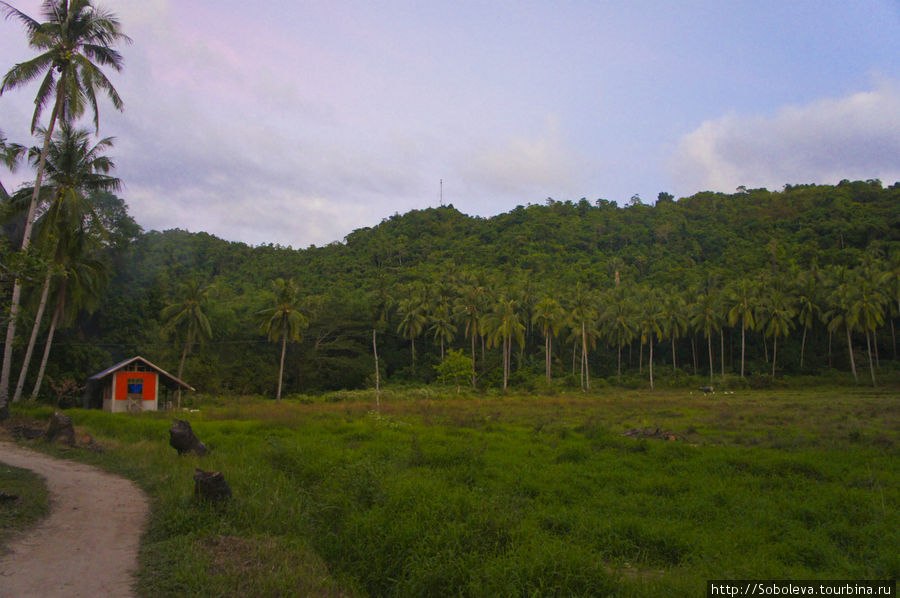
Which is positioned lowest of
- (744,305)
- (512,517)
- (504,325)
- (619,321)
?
(512,517)

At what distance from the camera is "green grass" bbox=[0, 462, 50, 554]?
7.26 metres

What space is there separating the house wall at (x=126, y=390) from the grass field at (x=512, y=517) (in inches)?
641

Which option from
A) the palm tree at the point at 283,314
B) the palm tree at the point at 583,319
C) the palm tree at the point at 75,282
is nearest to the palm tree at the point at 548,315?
the palm tree at the point at 583,319

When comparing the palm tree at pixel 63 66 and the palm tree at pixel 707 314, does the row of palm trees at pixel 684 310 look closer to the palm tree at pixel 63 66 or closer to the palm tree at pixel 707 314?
the palm tree at pixel 707 314

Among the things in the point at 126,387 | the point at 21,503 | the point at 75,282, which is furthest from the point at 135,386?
the point at 21,503

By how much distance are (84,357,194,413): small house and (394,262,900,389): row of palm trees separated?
30298mm

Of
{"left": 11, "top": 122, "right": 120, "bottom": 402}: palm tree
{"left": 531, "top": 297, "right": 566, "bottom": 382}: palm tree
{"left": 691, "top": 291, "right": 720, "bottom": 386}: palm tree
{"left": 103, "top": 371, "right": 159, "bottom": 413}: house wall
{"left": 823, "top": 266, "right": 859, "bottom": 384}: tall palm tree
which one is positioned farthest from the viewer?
{"left": 691, "top": 291, "right": 720, "bottom": 386}: palm tree

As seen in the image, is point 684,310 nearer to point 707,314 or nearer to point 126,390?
point 707,314

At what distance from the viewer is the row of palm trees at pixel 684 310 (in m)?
51.4

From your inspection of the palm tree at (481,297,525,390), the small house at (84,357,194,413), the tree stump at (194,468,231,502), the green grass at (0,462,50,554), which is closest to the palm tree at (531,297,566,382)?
the palm tree at (481,297,525,390)

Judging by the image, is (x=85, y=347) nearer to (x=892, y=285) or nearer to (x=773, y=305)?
(x=773, y=305)

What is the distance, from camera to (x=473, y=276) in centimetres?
6725

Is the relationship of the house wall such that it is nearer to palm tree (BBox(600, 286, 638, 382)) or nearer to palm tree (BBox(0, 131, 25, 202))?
palm tree (BBox(0, 131, 25, 202))

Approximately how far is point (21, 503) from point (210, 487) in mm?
2933
